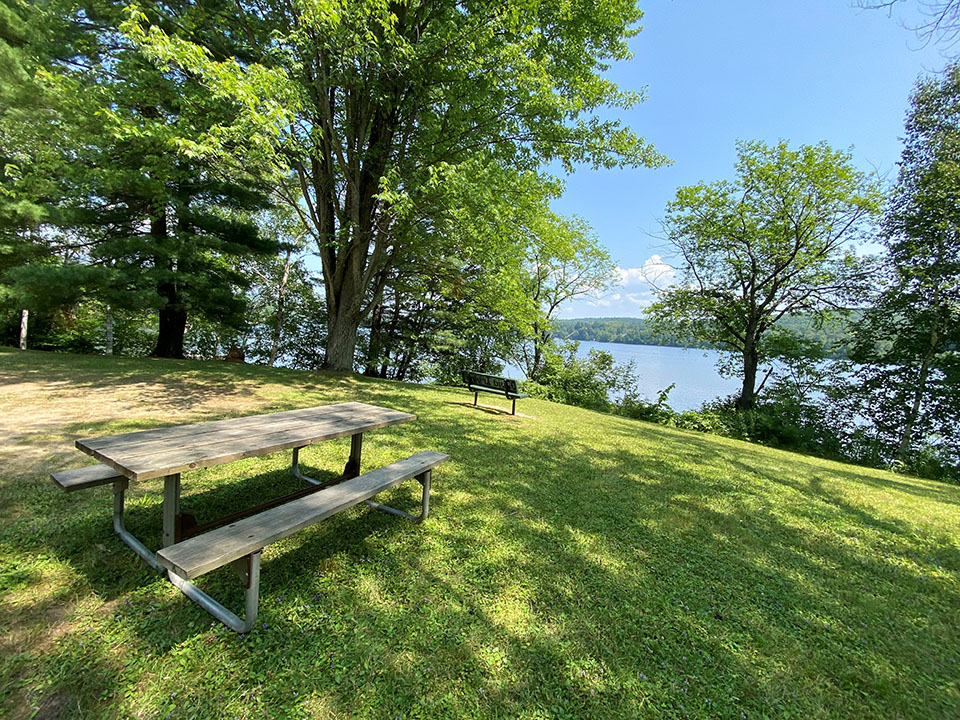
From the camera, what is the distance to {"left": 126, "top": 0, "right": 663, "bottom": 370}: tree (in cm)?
601

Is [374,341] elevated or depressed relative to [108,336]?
elevated

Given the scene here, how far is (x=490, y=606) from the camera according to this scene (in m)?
2.16

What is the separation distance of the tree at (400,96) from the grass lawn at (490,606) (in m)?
5.15

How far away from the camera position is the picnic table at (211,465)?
1706 millimetres

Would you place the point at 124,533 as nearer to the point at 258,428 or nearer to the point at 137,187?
the point at 258,428

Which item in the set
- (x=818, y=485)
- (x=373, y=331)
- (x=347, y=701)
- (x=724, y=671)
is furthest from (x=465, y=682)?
(x=373, y=331)

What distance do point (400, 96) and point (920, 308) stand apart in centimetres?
1694

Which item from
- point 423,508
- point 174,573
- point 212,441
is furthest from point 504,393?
point 174,573

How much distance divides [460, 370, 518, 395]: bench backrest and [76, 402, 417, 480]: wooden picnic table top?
188 inches

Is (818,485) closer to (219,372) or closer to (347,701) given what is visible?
(347,701)

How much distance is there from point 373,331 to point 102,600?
13784mm

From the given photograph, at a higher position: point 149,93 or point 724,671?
point 149,93

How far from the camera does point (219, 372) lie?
339 inches

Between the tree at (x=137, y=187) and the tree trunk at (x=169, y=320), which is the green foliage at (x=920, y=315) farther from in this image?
the tree trunk at (x=169, y=320)
